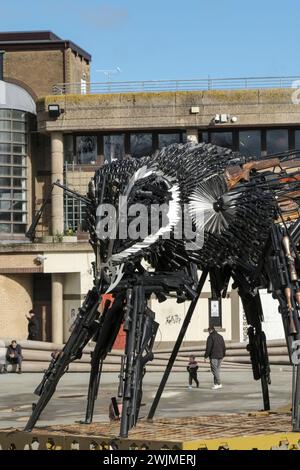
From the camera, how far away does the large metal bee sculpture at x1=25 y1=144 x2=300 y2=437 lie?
1380 cm

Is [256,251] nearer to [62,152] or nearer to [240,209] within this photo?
[240,209]

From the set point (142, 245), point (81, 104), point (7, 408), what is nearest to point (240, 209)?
point (142, 245)

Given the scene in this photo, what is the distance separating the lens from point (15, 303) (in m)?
42.4

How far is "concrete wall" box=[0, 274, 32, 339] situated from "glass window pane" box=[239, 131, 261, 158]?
32.3 ft

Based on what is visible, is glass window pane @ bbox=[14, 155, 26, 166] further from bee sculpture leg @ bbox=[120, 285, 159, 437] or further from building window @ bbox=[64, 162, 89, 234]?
bee sculpture leg @ bbox=[120, 285, 159, 437]

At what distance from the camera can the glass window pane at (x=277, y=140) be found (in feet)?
141

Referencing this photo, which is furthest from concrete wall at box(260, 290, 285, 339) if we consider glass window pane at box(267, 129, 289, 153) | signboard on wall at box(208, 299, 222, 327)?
glass window pane at box(267, 129, 289, 153)

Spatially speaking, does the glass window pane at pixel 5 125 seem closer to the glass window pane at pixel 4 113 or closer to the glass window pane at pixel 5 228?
the glass window pane at pixel 4 113

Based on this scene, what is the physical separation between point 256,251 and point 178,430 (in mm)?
3109

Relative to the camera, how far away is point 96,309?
1423cm

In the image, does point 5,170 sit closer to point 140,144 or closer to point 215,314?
point 140,144

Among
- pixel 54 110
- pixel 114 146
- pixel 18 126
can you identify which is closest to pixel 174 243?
pixel 54 110

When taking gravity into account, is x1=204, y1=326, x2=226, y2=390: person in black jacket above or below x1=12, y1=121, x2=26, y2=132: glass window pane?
below

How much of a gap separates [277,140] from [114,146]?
6489mm
